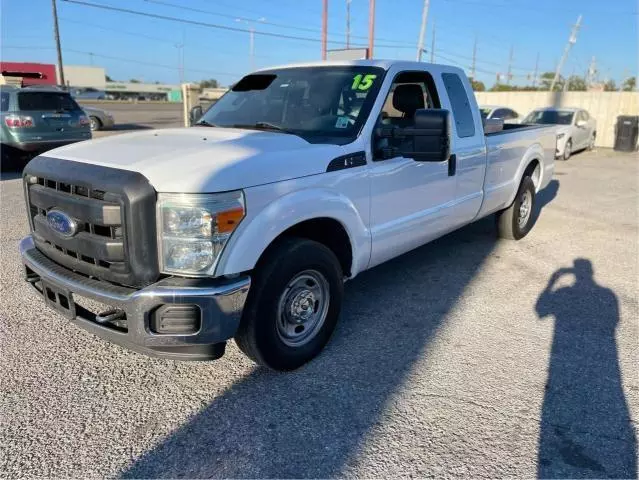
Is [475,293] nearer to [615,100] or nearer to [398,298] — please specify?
[398,298]

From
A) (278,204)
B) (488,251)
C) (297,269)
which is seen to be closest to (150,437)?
(297,269)

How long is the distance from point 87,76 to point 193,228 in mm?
107296

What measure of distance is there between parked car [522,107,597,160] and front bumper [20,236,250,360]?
50.9 feet

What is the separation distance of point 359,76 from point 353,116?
0.46 meters

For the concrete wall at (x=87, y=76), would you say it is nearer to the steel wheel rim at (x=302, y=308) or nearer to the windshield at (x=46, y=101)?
the windshield at (x=46, y=101)

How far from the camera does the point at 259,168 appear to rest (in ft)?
9.18

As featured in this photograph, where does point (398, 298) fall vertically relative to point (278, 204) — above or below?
below

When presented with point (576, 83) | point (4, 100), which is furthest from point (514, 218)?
point (576, 83)

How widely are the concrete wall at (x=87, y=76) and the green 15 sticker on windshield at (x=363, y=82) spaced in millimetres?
101085

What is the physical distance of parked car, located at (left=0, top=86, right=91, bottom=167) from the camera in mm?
10656

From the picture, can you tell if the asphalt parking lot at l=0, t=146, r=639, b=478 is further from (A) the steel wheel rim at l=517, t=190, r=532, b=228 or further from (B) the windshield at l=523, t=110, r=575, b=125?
(B) the windshield at l=523, t=110, r=575, b=125

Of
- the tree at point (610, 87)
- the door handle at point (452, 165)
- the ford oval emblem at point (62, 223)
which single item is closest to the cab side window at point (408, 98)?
the door handle at point (452, 165)

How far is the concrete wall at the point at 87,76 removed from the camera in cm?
9294

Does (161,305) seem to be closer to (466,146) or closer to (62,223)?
(62,223)
